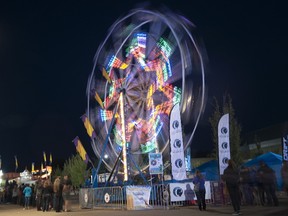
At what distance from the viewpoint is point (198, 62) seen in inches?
883

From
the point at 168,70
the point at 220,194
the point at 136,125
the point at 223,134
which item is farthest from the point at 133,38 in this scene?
the point at 220,194

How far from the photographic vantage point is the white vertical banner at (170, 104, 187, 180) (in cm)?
1712

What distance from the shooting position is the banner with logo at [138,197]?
16.3 m

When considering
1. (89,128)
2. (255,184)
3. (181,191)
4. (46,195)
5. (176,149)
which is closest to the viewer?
(255,184)

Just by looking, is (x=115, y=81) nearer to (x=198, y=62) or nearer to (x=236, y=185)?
(x=198, y=62)

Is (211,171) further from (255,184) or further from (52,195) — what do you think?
(52,195)

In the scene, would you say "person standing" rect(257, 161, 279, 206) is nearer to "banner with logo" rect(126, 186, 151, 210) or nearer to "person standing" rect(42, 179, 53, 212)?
"banner with logo" rect(126, 186, 151, 210)

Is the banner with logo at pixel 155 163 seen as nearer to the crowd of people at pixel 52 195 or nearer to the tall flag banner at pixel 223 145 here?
the tall flag banner at pixel 223 145

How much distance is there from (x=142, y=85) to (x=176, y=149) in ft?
30.4

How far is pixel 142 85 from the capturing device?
25.8m

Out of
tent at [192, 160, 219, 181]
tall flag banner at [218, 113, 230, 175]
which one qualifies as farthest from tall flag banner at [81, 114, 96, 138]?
tall flag banner at [218, 113, 230, 175]

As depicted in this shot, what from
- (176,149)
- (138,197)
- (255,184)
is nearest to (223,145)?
(176,149)

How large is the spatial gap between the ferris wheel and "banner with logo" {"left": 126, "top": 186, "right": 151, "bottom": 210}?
18.3 feet

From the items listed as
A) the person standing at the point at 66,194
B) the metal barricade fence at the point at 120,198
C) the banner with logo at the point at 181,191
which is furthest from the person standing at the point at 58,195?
the banner with logo at the point at 181,191
